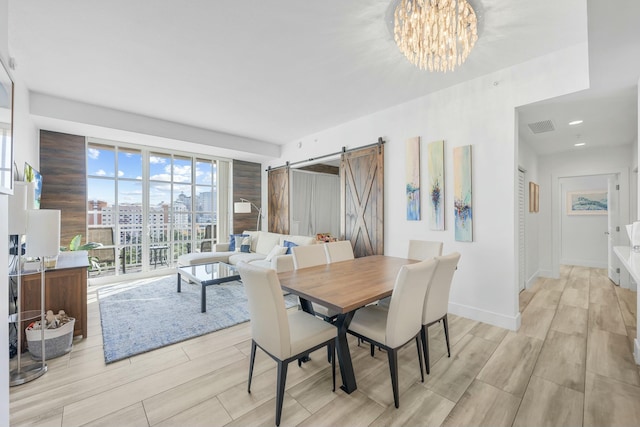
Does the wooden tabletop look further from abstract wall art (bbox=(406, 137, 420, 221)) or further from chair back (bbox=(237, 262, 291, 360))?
abstract wall art (bbox=(406, 137, 420, 221))

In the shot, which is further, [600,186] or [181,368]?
[600,186]

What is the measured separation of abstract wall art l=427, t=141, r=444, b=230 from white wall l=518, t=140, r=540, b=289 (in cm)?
150

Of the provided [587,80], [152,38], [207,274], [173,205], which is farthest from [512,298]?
[173,205]

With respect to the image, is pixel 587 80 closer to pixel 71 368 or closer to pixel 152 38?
pixel 152 38

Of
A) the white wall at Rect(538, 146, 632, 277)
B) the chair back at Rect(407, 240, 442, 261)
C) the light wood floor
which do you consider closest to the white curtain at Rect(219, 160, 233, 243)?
the light wood floor

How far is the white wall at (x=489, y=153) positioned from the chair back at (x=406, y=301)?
61.1 inches

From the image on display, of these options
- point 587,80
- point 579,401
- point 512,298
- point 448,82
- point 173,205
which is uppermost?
point 448,82

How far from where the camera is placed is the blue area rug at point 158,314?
8.26ft

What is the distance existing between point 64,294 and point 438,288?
11.4 feet

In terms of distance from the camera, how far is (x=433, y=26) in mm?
1880

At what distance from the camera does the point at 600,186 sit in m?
5.73

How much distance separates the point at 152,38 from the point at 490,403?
12.6 feet

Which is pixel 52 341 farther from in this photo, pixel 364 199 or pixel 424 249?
pixel 364 199

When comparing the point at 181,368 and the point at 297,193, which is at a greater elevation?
the point at 297,193
